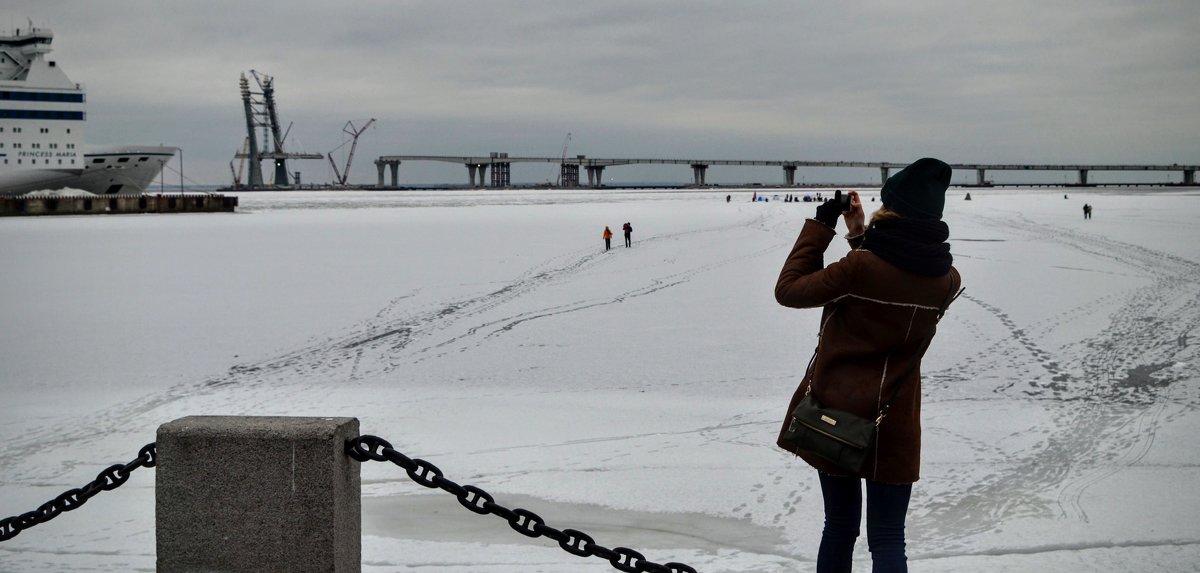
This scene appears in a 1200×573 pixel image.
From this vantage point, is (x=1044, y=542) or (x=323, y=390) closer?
(x=1044, y=542)

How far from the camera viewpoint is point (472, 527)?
17.3 ft

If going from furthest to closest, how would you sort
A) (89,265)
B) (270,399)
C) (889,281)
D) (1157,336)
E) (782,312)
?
1. (89,265)
2. (782,312)
3. (1157,336)
4. (270,399)
5. (889,281)

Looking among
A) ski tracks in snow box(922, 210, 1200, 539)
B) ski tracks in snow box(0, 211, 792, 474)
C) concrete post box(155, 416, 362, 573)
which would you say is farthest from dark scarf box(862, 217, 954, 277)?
ski tracks in snow box(0, 211, 792, 474)

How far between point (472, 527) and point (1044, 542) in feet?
9.93

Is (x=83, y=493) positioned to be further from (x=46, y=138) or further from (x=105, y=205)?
(x=46, y=138)

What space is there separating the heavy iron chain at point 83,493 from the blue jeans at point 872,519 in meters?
2.26

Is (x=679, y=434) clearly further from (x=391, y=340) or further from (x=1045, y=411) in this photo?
(x=391, y=340)

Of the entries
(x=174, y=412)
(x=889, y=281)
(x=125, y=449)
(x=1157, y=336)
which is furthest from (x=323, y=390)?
(x=1157, y=336)

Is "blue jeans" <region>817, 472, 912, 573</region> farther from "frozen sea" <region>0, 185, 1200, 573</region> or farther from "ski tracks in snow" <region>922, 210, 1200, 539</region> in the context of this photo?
"ski tracks in snow" <region>922, 210, 1200, 539</region>

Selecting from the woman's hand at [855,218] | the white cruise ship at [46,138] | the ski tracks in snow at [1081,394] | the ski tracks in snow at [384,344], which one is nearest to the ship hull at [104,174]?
the white cruise ship at [46,138]

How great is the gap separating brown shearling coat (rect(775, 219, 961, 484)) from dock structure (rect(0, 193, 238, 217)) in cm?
5180

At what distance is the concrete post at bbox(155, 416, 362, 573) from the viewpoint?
2.99 metres

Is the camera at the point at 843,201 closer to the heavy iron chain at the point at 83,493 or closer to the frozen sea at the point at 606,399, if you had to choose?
the frozen sea at the point at 606,399

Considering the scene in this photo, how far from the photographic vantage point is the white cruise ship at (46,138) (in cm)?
6356
